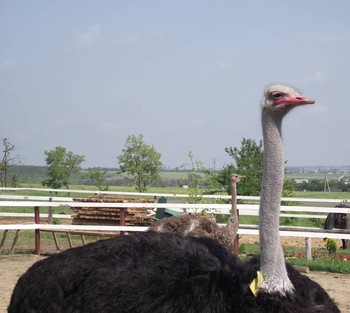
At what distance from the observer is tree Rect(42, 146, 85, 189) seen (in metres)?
39.7

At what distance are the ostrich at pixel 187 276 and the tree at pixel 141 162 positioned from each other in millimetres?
29301

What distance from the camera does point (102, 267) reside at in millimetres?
4148

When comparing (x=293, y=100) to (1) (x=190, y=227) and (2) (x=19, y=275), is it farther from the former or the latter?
(2) (x=19, y=275)

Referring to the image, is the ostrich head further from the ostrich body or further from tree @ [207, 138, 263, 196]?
tree @ [207, 138, 263, 196]

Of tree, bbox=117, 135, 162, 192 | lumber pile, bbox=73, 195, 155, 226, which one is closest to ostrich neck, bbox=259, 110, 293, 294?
lumber pile, bbox=73, 195, 155, 226

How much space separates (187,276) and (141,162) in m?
30.0

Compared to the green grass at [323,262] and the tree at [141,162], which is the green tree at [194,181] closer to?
the green grass at [323,262]

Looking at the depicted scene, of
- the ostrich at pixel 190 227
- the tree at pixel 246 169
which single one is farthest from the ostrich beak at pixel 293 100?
the tree at pixel 246 169

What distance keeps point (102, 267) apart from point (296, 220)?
58.4 ft

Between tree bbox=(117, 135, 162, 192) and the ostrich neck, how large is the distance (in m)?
29.9

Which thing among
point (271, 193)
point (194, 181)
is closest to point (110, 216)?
point (194, 181)

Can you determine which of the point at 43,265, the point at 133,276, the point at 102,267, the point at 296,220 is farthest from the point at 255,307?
the point at 296,220

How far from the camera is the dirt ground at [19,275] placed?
789 cm

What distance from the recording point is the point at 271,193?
12.4ft
